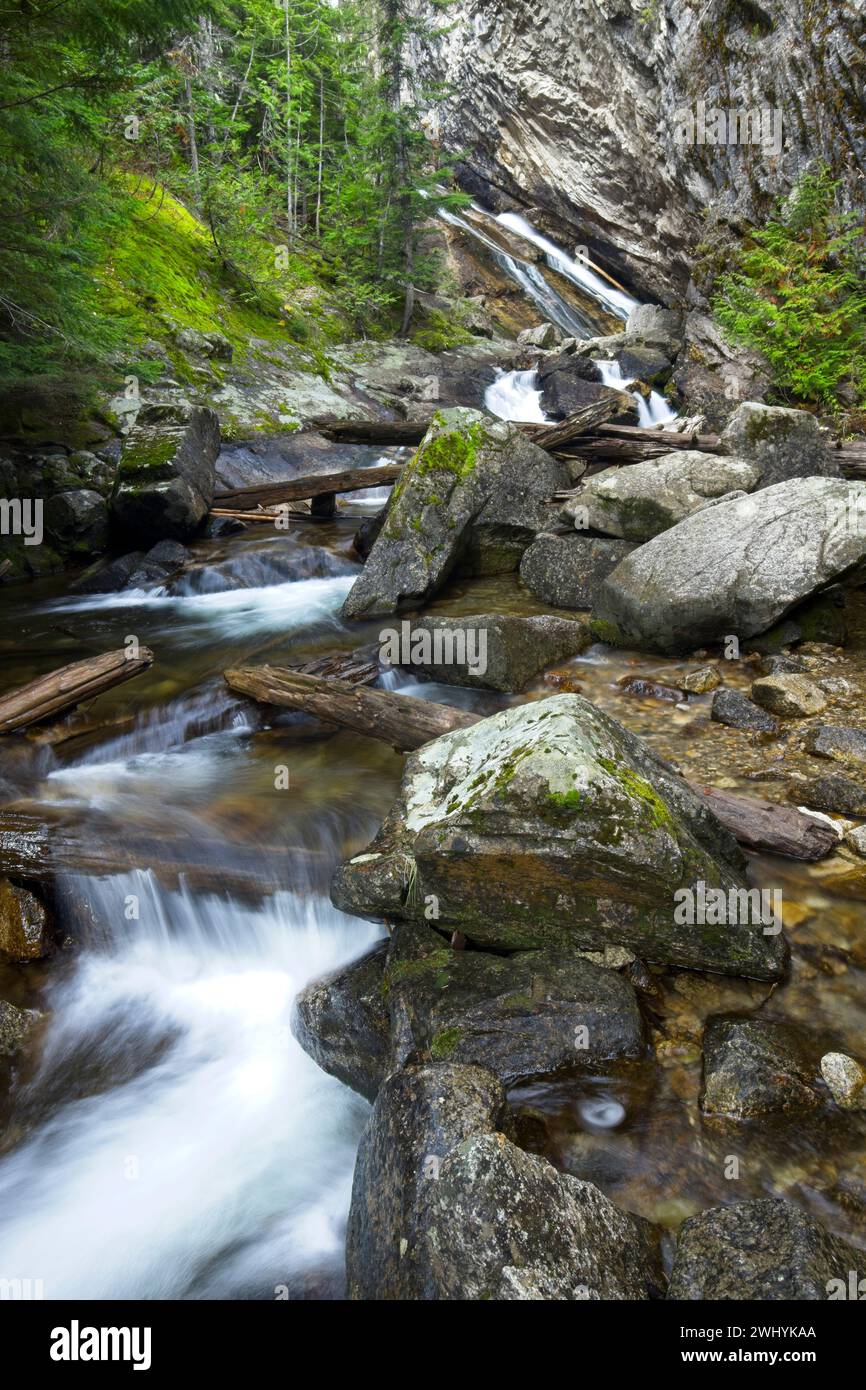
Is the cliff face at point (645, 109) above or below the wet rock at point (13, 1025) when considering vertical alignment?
above

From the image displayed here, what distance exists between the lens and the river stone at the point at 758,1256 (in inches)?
90.2

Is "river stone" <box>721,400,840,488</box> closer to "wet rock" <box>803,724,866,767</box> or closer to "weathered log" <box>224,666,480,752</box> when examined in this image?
"wet rock" <box>803,724,866,767</box>

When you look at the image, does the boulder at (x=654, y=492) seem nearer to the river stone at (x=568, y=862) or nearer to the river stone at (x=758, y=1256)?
the river stone at (x=568, y=862)

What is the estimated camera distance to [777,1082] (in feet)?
10.3

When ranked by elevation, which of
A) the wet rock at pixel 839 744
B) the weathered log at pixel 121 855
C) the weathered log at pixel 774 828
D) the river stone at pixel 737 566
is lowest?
the weathered log at pixel 121 855

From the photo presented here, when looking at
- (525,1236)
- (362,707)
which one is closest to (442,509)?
(362,707)

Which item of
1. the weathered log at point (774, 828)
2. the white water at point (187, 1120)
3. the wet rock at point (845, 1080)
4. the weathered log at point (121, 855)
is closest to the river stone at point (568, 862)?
the wet rock at point (845, 1080)

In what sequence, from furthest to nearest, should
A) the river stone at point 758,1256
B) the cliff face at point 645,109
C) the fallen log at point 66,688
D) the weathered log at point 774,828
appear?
1. the cliff face at point 645,109
2. the fallen log at point 66,688
3. the weathered log at point 774,828
4. the river stone at point 758,1256

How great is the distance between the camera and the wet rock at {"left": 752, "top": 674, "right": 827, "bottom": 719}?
6.04 metres

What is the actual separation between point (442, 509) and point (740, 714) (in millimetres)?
4451

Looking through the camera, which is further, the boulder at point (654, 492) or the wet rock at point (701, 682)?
the boulder at point (654, 492)

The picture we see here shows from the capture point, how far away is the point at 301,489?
12281 mm

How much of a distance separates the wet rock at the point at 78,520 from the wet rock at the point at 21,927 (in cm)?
822

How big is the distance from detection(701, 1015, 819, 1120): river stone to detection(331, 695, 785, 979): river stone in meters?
0.40
